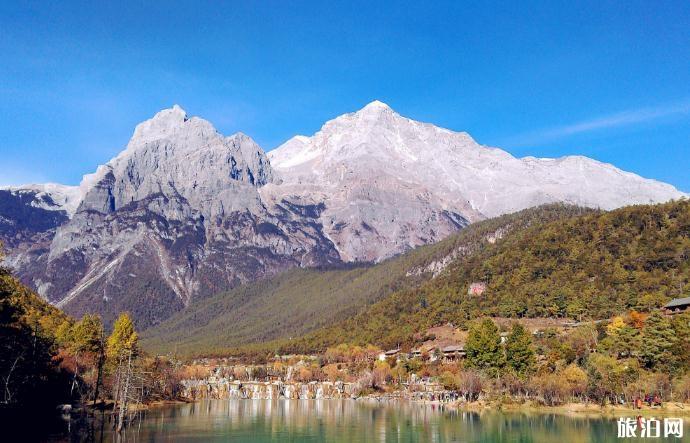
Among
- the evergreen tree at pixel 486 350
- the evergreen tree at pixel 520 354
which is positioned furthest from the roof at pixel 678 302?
the evergreen tree at pixel 486 350

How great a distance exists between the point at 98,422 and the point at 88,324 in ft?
120

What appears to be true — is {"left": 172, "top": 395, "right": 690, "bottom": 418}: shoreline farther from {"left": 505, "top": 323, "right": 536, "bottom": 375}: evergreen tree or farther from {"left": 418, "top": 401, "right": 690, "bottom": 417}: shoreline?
{"left": 505, "top": 323, "right": 536, "bottom": 375}: evergreen tree

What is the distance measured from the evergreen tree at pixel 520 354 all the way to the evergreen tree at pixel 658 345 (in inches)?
943

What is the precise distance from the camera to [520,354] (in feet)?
479

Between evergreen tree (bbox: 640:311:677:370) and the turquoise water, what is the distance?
22550 mm

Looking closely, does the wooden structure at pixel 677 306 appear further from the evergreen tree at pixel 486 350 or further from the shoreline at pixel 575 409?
the evergreen tree at pixel 486 350

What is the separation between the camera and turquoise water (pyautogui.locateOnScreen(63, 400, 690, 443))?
9450cm

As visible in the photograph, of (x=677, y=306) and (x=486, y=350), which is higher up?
(x=677, y=306)

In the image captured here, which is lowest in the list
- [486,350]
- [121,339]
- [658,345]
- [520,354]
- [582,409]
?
[582,409]

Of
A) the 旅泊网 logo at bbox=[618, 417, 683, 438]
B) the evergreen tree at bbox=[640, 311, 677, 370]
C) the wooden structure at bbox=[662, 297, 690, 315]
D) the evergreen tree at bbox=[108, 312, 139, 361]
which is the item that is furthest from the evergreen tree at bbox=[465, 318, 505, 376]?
the evergreen tree at bbox=[108, 312, 139, 361]

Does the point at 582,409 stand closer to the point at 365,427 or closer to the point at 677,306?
the point at 365,427

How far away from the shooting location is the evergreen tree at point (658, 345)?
12512 cm

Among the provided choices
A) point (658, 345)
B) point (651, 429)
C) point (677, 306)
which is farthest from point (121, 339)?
point (677, 306)

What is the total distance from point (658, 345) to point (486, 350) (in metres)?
38.6
